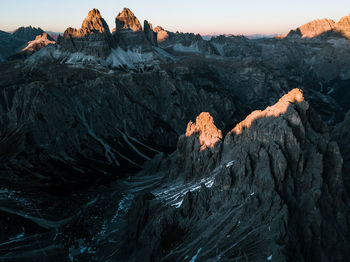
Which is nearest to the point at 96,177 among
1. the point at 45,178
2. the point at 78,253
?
the point at 45,178

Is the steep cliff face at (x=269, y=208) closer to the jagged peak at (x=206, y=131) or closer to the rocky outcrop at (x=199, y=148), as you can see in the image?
the rocky outcrop at (x=199, y=148)

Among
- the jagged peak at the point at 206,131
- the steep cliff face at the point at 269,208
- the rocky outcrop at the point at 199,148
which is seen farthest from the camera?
the jagged peak at the point at 206,131

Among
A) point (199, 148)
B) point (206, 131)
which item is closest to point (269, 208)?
point (199, 148)

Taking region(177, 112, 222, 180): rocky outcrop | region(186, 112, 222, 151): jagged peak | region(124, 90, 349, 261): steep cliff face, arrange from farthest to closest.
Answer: region(186, 112, 222, 151): jagged peak, region(177, 112, 222, 180): rocky outcrop, region(124, 90, 349, 261): steep cliff face

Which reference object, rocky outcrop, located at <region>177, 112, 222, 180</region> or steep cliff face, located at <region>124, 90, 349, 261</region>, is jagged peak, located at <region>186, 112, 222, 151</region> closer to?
rocky outcrop, located at <region>177, 112, 222, 180</region>

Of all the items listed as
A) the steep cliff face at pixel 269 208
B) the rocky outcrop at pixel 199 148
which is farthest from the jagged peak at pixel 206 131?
the steep cliff face at pixel 269 208

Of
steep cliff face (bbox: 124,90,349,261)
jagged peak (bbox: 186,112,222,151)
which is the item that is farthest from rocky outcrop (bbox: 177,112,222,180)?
steep cliff face (bbox: 124,90,349,261)

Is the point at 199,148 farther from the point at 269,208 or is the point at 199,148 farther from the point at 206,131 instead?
the point at 269,208
